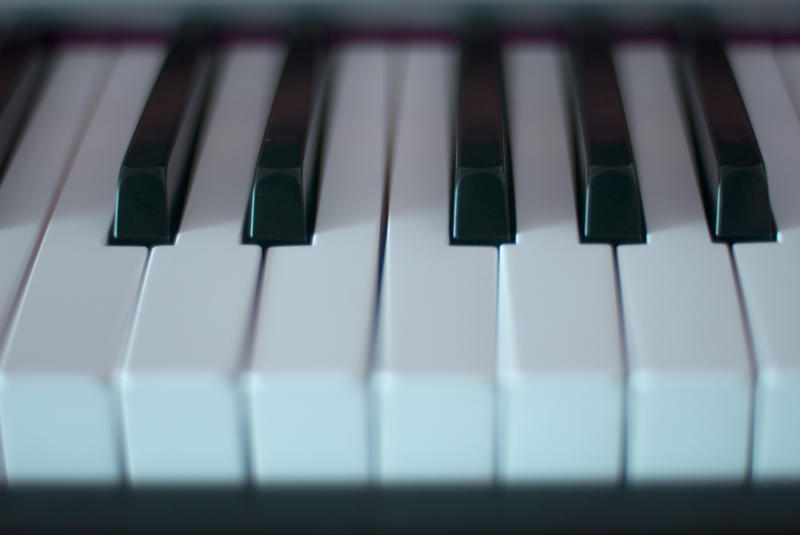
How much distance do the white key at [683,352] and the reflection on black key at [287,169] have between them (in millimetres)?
216

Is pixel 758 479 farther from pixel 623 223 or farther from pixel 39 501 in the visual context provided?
pixel 39 501

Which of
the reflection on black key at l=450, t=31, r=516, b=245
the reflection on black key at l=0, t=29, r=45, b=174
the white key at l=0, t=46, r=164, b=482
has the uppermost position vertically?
the reflection on black key at l=0, t=29, r=45, b=174

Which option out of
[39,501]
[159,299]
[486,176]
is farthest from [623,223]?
[39,501]

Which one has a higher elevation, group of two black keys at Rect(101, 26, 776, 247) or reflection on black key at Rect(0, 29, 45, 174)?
reflection on black key at Rect(0, 29, 45, 174)

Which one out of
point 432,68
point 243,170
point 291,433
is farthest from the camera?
point 432,68

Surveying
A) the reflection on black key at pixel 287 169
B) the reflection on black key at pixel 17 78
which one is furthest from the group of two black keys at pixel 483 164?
the reflection on black key at pixel 17 78

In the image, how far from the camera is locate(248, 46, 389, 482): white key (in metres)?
0.54

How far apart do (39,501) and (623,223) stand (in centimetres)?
42

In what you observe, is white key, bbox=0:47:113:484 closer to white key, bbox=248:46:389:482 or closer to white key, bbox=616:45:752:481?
white key, bbox=248:46:389:482

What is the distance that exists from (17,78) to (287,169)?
0.91ft

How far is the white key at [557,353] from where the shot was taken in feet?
1.75

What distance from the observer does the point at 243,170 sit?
2.23 feet

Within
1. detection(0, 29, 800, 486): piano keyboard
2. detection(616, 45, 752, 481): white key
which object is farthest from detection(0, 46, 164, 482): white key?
detection(616, 45, 752, 481): white key

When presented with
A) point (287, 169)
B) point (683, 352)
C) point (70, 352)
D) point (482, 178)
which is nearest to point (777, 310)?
point (683, 352)
